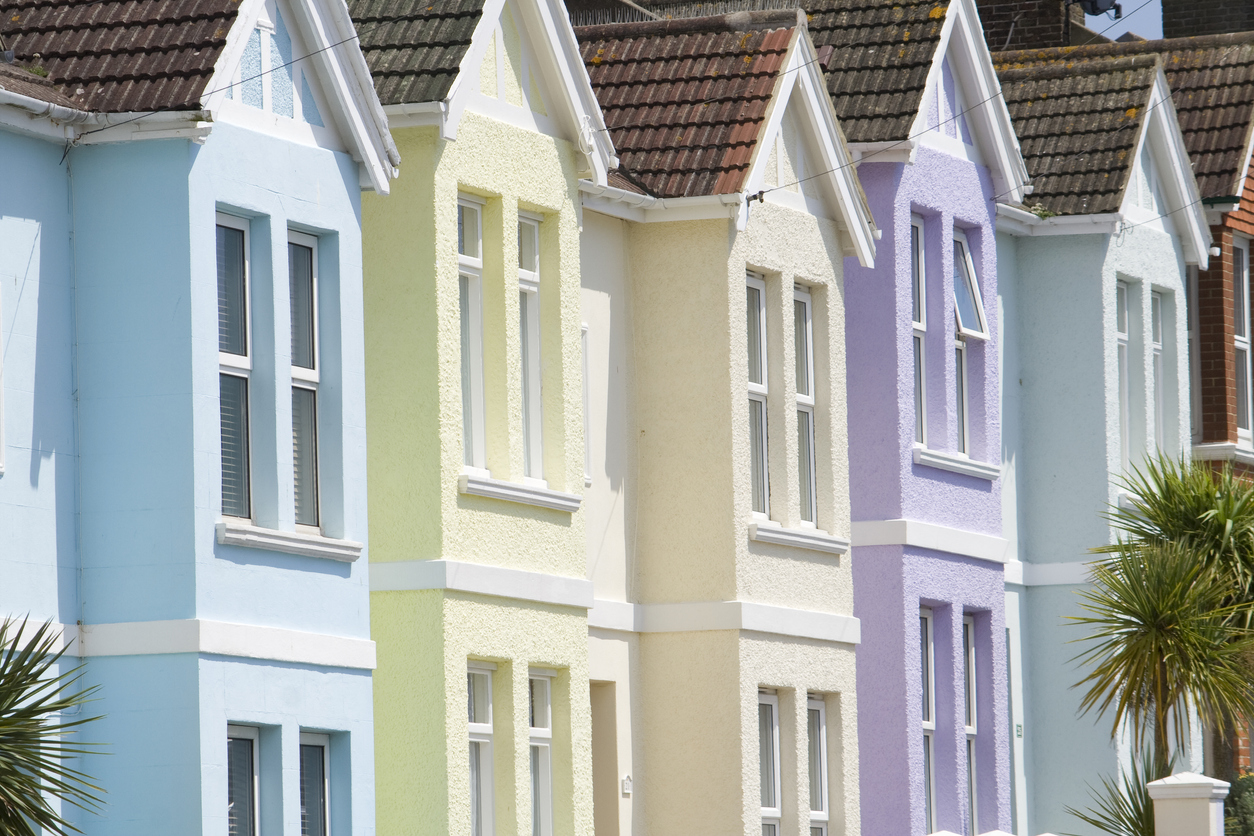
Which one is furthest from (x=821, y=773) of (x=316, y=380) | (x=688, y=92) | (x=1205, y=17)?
(x=1205, y=17)

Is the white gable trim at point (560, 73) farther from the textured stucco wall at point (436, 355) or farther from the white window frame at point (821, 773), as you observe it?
the white window frame at point (821, 773)

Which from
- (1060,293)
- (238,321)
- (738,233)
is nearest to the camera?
(238,321)

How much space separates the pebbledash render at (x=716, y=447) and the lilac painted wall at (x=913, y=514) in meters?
0.77

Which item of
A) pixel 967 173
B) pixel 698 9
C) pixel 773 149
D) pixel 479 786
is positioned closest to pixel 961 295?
pixel 967 173

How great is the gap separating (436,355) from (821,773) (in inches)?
256

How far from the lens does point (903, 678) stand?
73.8 ft

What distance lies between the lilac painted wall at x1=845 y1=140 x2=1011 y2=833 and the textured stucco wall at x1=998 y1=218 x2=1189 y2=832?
1.65m

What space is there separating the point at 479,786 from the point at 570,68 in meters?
5.19

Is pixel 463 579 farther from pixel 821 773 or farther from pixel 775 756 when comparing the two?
pixel 821 773

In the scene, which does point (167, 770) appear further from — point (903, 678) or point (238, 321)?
point (903, 678)

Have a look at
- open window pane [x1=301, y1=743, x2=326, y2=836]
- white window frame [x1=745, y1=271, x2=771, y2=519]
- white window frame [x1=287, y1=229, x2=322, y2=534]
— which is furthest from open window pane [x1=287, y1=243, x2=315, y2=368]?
white window frame [x1=745, y1=271, x2=771, y2=519]

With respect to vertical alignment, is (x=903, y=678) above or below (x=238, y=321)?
below

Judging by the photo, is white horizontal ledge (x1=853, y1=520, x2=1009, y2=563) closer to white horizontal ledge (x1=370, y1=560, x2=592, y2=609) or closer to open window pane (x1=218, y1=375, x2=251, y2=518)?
white horizontal ledge (x1=370, y1=560, x2=592, y2=609)

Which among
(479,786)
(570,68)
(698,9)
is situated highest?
(698,9)
